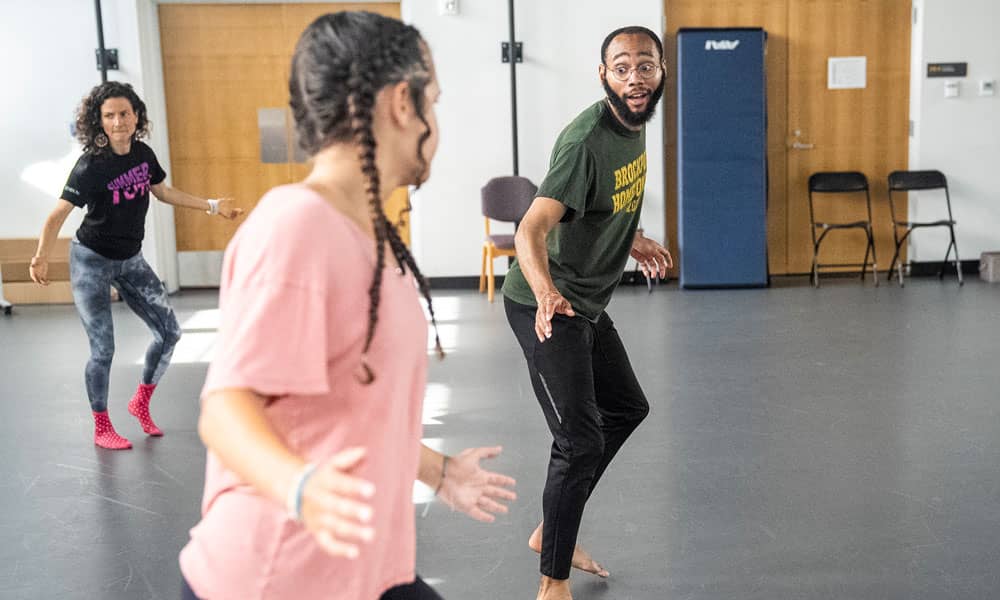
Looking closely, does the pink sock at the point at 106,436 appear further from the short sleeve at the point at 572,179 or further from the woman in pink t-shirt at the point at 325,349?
the woman in pink t-shirt at the point at 325,349

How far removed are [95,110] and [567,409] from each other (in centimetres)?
246

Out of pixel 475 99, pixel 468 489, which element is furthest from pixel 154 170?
pixel 475 99

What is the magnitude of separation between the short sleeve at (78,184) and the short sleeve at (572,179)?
228cm

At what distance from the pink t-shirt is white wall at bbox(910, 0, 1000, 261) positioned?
853 cm

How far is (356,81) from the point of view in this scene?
117cm

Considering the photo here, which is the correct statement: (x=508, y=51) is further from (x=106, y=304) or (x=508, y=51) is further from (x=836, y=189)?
(x=106, y=304)

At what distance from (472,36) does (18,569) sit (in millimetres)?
6401

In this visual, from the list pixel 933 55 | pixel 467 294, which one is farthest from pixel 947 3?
pixel 467 294

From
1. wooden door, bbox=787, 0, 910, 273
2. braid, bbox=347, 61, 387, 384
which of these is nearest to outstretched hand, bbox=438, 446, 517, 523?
braid, bbox=347, 61, 387, 384

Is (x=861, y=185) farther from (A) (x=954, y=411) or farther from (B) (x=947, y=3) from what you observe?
(A) (x=954, y=411)

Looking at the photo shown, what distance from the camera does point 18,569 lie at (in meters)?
3.01

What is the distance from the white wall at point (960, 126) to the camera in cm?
867

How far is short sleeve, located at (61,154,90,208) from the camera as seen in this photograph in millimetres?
4039

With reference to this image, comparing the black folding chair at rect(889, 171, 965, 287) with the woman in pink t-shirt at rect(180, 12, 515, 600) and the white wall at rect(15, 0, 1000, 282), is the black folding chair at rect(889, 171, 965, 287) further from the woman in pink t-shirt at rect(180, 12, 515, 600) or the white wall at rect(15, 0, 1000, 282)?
the woman in pink t-shirt at rect(180, 12, 515, 600)
